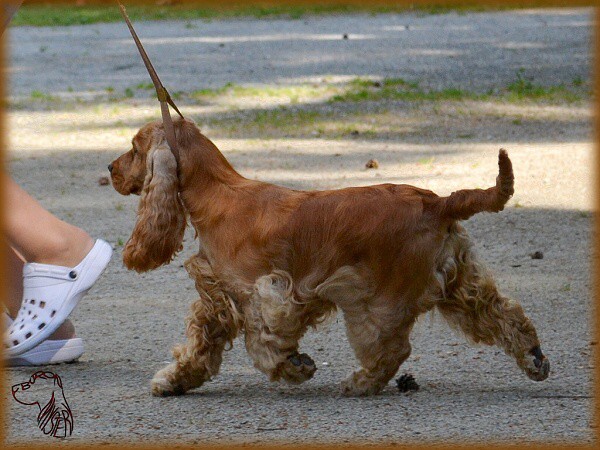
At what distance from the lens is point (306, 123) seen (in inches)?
389

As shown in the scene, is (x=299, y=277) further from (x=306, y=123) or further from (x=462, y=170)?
(x=306, y=123)

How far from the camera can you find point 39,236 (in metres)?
4.57

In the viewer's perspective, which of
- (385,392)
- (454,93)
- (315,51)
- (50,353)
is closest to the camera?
(385,392)

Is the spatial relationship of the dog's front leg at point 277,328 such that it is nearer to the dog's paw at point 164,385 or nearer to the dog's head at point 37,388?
the dog's paw at point 164,385

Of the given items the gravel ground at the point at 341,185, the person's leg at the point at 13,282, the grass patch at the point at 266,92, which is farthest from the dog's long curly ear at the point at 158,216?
the grass patch at the point at 266,92

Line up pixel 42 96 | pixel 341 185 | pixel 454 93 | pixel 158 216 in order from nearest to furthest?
1. pixel 158 216
2. pixel 341 185
3. pixel 454 93
4. pixel 42 96

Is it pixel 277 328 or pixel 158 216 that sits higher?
pixel 158 216

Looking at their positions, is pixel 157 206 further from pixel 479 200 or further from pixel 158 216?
pixel 479 200

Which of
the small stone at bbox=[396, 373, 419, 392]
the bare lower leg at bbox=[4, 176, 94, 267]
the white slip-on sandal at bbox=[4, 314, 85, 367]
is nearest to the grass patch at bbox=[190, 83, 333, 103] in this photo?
the bare lower leg at bbox=[4, 176, 94, 267]

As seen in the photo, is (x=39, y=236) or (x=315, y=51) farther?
(x=315, y=51)

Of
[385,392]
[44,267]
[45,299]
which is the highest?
[44,267]

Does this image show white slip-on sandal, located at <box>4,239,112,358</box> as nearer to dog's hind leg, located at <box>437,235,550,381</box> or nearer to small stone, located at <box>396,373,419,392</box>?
small stone, located at <box>396,373,419,392</box>

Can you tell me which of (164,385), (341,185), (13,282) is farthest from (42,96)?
(164,385)

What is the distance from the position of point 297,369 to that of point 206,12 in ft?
60.7
